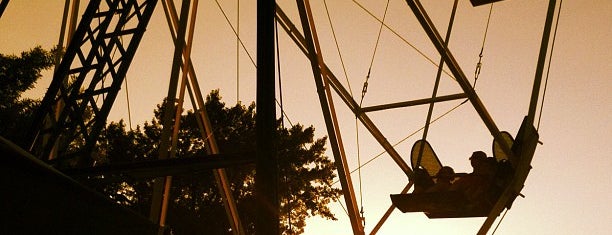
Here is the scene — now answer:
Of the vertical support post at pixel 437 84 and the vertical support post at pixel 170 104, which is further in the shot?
the vertical support post at pixel 170 104

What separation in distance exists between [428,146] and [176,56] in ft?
12.5

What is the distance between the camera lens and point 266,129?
523cm

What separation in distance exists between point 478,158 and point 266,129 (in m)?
3.43

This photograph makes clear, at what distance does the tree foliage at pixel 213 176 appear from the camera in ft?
77.1

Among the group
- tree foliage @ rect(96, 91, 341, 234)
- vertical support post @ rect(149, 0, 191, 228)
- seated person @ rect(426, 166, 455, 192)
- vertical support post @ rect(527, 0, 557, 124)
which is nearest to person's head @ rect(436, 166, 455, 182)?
seated person @ rect(426, 166, 455, 192)

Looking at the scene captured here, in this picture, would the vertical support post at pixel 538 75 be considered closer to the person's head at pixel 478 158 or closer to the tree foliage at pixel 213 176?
the person's head at pixel 478 158

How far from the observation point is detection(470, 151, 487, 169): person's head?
721 cm

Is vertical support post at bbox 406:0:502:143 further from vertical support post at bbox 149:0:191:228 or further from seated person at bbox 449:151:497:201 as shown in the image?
vertical support post at bbox 149:0:191:228

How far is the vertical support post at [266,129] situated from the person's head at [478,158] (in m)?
3.27

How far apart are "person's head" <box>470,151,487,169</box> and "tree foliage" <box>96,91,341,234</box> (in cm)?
1582

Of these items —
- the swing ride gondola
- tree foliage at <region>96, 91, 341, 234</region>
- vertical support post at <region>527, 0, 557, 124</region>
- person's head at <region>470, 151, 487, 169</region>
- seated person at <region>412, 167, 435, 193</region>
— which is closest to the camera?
vertical support post at <region>527, 0, 557, 124</region>

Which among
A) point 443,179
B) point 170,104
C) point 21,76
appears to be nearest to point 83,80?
point 170,104

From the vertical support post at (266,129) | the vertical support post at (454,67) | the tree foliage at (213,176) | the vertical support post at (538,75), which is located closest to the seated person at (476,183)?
the vertical support post at (454,67)

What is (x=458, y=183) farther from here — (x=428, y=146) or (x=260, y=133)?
(x=260, y=133)
